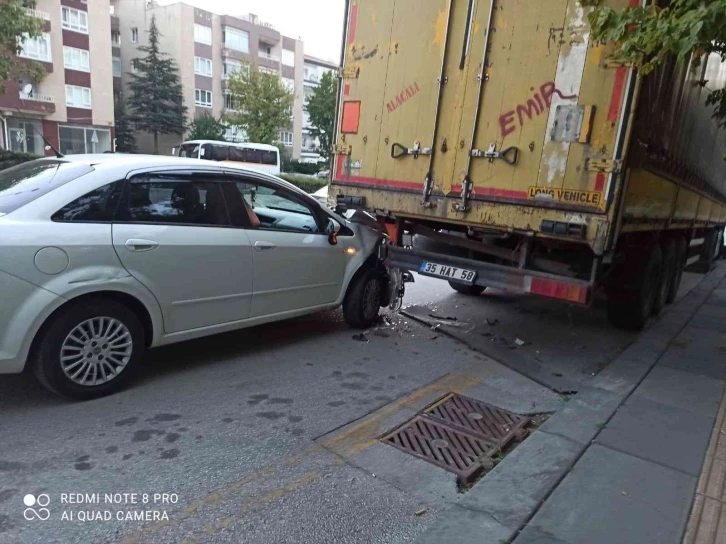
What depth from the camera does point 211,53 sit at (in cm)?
4862

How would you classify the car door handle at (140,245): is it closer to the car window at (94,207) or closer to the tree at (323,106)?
the car window at (94,207)

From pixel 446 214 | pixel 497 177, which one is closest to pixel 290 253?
pixel 446 214

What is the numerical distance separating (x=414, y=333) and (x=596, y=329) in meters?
2.53

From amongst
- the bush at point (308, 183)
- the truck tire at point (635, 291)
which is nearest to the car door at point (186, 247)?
the truck tire at point (635, 291)

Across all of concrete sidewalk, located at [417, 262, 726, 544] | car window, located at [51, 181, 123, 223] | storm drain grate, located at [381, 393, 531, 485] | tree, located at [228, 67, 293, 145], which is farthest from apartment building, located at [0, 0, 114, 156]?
concrete sidewalk, located at [417, 262, 726, 544]

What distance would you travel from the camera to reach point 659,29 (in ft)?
12.2

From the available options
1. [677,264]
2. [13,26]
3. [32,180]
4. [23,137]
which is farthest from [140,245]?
[23,137]

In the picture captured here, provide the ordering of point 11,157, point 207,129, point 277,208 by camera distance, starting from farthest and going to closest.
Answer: point 207,129
point 11,157
point 277,208

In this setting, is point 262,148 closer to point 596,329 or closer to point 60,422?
point 596,329

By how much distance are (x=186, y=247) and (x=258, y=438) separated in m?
1.58

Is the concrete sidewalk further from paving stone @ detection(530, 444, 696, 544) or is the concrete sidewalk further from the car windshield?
the car windshield

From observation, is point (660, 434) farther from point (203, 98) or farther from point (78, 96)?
point (203, 98)

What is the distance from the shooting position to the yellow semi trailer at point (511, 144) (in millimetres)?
4609

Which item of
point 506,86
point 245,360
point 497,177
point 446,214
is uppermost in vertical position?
point 506,86
